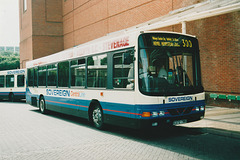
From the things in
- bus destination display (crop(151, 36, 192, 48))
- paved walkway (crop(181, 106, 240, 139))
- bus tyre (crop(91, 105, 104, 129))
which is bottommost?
paved walkway (crop(181, 106, 240, 139))

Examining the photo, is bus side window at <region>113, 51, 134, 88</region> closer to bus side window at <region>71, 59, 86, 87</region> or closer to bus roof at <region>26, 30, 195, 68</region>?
bus roof at <region>26, 30, 195, 68</region>

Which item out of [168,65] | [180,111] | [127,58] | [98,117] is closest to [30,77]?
[98,117]

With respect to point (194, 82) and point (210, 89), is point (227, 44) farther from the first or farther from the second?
point (194, 82)

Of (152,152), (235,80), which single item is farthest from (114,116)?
(235,80)

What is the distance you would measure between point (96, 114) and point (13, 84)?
15979 mm

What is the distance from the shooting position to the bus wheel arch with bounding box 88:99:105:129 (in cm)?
837

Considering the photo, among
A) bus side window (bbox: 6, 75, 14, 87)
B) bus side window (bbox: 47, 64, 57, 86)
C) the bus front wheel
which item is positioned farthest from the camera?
bus side window (bbox: 6, 75, 14, 87)

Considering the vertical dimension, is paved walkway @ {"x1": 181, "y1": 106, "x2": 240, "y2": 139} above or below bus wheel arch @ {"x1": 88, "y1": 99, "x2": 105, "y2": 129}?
below

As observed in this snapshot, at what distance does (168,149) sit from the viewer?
600cm

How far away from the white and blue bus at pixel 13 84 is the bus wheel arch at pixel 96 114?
565 inches

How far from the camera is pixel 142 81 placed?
21.5 ft

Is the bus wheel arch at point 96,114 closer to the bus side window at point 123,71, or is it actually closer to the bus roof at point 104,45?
the bus side window at point 123,71

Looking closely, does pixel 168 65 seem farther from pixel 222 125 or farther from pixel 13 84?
pixel 13 84

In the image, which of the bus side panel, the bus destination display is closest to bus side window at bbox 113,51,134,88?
the bus destination display
